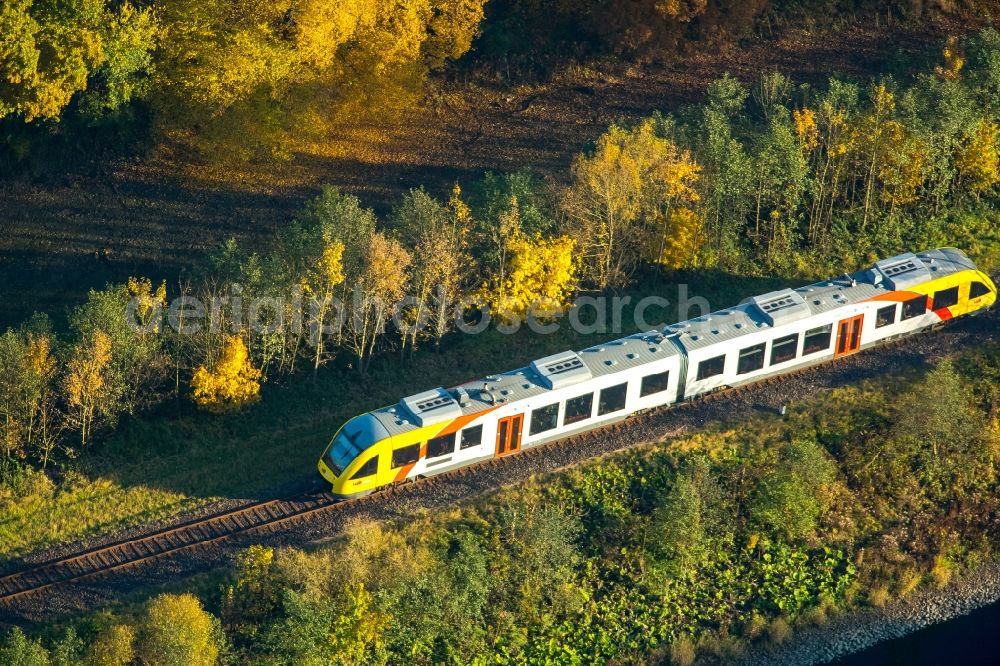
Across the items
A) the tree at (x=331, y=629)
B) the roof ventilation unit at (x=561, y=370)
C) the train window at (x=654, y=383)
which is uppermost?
the roof ventilation unit at (x=561, y=370)

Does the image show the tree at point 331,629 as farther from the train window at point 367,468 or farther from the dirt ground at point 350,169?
the dirt ground at point 350,169

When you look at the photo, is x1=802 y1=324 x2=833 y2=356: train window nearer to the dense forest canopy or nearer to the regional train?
the regional train

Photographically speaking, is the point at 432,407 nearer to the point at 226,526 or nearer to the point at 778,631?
the point at 226,526

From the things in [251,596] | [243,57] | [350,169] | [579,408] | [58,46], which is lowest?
[251,596]

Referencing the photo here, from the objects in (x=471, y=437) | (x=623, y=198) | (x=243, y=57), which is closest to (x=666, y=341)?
(x=623, y=198)

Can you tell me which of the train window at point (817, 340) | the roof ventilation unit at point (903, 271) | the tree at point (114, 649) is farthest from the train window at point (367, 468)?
the roof ventilation unit at point (903, 271)
